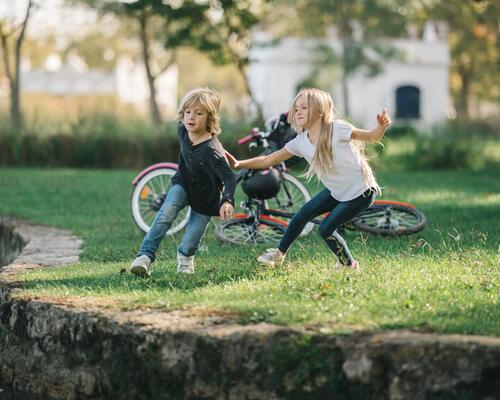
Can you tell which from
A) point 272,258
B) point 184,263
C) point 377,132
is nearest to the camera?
point 377,132

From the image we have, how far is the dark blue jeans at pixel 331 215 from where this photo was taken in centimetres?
686

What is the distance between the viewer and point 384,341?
4.94 m

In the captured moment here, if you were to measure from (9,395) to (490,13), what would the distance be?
128 ft

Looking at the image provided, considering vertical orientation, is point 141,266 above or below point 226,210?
below

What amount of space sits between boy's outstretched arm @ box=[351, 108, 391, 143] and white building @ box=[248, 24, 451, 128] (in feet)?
109

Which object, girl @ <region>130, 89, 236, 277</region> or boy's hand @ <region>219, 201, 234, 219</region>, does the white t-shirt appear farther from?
boy's hand @ <region>219, 201, 234, 219</region>

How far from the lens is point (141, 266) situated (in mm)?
6711

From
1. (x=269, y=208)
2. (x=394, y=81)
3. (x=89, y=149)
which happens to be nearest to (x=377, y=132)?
(x=269, y=208)

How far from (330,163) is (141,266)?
1532mm

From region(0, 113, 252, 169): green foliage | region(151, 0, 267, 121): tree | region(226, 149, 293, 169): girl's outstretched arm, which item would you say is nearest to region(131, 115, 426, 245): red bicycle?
region(226, 149, 293, 169): girl's outstretched arm

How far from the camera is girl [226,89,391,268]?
6.76 metres

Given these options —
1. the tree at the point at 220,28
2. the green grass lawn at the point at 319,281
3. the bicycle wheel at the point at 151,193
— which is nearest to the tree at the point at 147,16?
the tree at the point at 220,28

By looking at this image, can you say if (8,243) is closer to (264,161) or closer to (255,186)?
(255,186)

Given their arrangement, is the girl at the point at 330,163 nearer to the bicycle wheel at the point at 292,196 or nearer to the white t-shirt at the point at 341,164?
the white t-shirt at the point at 341,164
